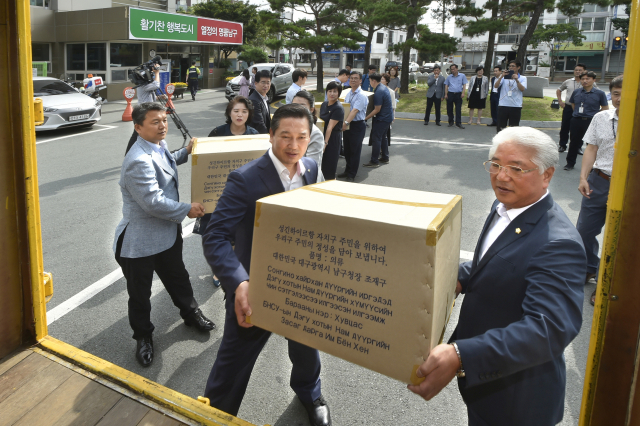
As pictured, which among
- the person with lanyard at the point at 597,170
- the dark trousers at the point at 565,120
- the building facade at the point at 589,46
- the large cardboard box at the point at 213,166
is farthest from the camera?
the building facade at the point at 589,46

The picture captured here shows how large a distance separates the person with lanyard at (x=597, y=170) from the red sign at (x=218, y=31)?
21181 mm

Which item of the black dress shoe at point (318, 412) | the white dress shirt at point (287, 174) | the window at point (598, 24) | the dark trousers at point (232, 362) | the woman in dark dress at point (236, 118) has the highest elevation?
the window at point (598, 24)

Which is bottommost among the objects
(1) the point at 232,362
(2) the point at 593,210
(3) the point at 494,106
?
(1) the point at 232,362

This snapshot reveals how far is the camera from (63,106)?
456 inches

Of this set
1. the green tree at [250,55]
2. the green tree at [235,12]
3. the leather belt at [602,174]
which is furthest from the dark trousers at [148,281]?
the green tree at [235,12]

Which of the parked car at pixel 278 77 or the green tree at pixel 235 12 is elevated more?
the green tree at pixel 235 12

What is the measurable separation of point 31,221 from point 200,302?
205 cm

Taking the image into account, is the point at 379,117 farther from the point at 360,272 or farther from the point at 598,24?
the point at 598,24

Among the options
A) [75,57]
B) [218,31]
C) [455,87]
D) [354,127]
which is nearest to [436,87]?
[455,87]

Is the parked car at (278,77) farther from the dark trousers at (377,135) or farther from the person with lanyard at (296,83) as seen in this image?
the person with lanyard at (296,83)

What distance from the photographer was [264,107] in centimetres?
585

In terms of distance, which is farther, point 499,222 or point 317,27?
point 317,27

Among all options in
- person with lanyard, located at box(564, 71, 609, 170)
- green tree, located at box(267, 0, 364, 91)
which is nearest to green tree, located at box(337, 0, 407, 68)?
green tree, located at box(267, 0, 364, 91)

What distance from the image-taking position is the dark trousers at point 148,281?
3.15 metres
